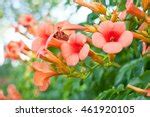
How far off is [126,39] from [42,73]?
575 mm

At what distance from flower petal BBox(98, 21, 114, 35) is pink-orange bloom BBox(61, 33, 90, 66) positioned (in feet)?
0.34

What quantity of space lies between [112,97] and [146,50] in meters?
0.42

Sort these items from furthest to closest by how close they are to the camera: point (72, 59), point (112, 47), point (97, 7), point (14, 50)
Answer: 1. point (14, 50)
2. point (97, 7)
3. point (72, 59)
4. point (112, 47)

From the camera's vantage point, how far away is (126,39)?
2.36 metres

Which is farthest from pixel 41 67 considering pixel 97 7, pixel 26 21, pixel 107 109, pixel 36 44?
pixel 107 109

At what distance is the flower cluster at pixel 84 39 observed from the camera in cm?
238

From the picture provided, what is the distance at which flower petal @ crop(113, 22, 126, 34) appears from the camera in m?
2.40

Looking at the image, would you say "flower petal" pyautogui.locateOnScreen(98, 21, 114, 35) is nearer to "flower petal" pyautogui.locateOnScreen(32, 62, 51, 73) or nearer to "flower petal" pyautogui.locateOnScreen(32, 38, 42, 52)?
"flower petal" pyautogui.locateOnScreen(32, 38, 42, 52)

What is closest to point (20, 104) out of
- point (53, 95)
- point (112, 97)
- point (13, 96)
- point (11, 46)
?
point (13, 96)

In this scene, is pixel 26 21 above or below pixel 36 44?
below

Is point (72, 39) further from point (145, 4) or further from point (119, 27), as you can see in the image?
point (145, 4)

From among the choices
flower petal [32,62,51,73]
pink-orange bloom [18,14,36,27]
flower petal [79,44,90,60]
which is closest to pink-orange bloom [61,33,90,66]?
flower petal [79,44,90,60]

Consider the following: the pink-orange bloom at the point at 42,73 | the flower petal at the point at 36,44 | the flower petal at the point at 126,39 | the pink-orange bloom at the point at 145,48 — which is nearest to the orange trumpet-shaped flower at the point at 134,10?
the flower petal at the point at 126,39

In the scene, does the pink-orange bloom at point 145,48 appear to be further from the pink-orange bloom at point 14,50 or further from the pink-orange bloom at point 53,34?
the pink-orange bloom at point 14,50
